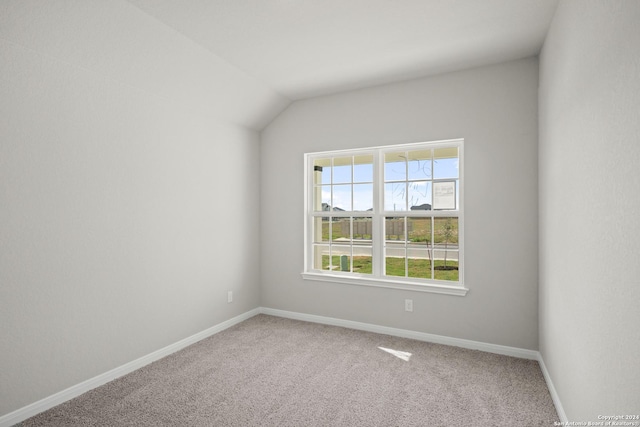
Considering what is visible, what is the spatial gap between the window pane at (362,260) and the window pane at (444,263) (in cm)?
72

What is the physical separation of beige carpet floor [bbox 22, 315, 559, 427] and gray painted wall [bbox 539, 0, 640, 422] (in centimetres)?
43

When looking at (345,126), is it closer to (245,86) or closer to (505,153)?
(245,86)

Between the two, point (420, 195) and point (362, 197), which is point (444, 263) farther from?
point (362, 197)

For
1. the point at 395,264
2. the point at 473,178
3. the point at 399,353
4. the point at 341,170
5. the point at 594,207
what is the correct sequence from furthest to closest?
1. the point at 341,170
2. the point at 395,264
3. the point at 473,178
4. the point at 399,353
5. the point at 594,207

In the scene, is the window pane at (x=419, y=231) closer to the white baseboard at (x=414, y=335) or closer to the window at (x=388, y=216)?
the window at (x=388, y=216)

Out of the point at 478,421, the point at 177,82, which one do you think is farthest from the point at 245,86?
the point at 478,421

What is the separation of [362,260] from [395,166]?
3.73 feet

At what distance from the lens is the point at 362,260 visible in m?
3.99

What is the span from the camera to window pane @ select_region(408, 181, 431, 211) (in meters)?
3.60

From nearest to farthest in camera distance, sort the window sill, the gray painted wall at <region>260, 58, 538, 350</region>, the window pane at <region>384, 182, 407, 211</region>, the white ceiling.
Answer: the white ceiling, the gray painted wall at <region>260, 58, 538, 350</region>, the window sill, the window pane at <region>384, 182, 407, 211</region>

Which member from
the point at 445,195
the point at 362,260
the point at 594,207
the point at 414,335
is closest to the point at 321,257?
the point at 362,260

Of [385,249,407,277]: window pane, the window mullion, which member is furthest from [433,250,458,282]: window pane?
→ the window mullion

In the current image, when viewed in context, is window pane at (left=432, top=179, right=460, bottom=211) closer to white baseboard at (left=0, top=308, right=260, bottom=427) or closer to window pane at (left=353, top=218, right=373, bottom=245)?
window pane at (left=353, top=218, right=373, bottom=245)

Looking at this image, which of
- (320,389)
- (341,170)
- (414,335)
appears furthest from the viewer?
(341,170)
